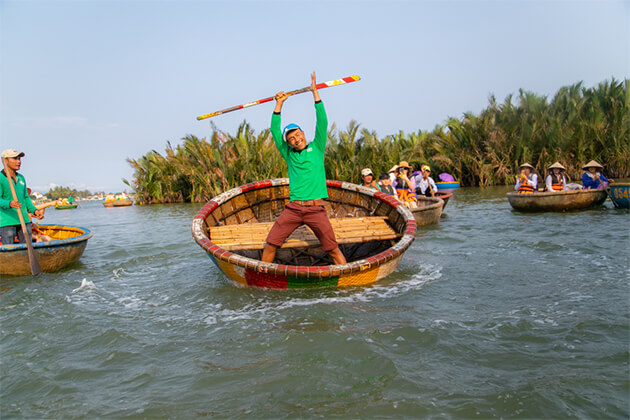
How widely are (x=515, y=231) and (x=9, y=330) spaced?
7.29 metres

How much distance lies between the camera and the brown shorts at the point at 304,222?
428 centimetres

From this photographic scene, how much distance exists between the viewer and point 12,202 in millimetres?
5570

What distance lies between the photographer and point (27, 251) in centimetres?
562

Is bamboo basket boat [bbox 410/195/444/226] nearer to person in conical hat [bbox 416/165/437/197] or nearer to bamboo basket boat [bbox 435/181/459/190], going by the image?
person in conical hat [bbox 416/165/437/197]

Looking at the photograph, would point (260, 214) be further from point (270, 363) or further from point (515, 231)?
point (515, 231)

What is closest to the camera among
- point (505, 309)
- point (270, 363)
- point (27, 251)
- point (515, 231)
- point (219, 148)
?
point (270, 363)

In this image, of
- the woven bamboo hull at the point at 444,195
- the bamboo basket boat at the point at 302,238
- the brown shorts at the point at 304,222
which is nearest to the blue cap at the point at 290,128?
the brown shorts at the point at 304,222

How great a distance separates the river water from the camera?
2.28 metres

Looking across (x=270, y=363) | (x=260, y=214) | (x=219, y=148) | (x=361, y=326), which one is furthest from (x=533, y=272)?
(x=219, y=148)

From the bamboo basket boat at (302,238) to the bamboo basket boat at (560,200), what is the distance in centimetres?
509

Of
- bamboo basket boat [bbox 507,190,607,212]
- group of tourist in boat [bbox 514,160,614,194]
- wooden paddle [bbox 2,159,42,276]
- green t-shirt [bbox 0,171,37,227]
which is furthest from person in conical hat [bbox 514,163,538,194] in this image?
green t-shirt [bbox 0,171,37,227]

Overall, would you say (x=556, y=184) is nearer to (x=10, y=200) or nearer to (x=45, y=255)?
(x=45, y=255)

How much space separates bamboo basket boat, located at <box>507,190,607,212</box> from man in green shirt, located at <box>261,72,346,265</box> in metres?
6.89

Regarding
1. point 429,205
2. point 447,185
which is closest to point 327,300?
point 429,205
